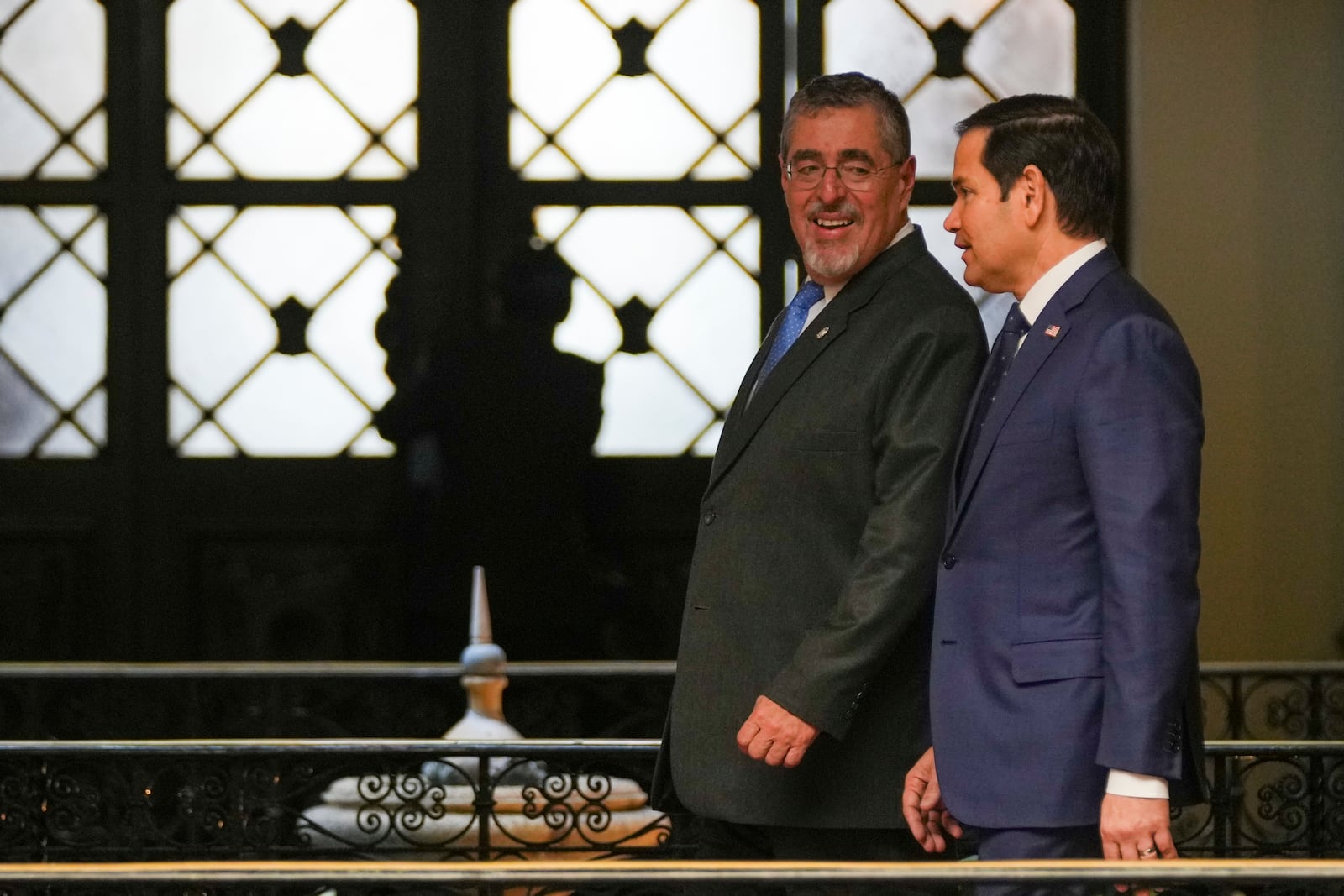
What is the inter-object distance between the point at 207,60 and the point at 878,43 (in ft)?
8.42

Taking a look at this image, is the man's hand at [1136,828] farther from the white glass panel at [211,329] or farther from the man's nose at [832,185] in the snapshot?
the white glass panel at [211,329]

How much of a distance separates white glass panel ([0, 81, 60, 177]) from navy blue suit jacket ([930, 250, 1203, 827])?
5.43 m

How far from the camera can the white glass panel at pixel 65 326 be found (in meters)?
6.94

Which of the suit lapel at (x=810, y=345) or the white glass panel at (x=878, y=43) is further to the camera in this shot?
the white glass panel at (x=878, y=43)

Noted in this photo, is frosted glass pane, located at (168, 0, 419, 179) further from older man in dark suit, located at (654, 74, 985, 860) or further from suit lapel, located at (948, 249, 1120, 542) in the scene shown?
suit lapel, located at (948, 249, 1120, 542)

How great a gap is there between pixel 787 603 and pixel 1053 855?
1.96 feet

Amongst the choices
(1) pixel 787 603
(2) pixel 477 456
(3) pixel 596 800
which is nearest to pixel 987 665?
(1) pixel 787 603

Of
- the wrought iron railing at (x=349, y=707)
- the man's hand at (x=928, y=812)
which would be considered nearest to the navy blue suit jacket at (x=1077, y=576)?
the man's hand at (x=928, y=812)

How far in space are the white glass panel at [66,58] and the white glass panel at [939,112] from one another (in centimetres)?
310

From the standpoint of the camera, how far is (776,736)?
2.57 m

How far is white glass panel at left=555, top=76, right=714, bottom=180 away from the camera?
7020 mm

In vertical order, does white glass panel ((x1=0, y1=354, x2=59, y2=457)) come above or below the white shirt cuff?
above

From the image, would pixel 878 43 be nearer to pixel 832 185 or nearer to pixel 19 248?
pixel 19 248

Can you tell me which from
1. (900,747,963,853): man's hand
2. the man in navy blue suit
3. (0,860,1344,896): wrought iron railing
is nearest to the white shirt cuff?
the man in navy blue suit
